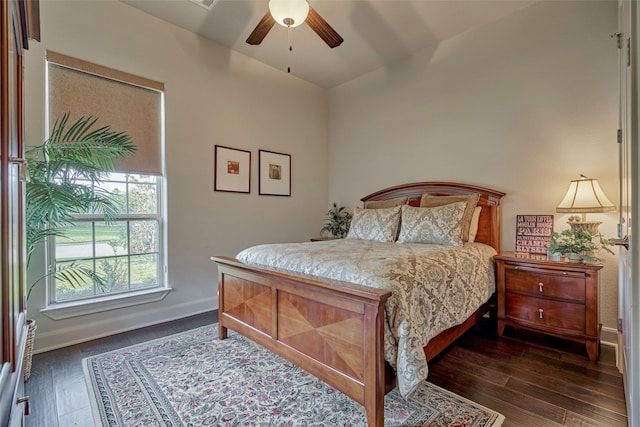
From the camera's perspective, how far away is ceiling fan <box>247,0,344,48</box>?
7.32 ft

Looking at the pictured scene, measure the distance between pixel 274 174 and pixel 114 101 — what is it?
77.1 inches

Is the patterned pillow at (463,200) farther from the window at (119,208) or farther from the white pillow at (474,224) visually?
the window at (119,208)

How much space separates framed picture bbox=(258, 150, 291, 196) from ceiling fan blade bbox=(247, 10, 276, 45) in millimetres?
1606

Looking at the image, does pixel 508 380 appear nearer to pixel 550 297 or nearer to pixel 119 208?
pixel 550 297

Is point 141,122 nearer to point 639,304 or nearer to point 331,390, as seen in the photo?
point 331,390

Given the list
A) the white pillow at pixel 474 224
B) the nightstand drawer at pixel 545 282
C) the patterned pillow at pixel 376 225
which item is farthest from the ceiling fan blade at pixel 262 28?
the nightstand drawer at pixel 545 282

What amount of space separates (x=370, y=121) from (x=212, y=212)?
2.53 meters

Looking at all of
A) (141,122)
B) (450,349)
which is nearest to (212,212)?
(141,122)

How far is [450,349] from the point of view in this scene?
2521 millimetres

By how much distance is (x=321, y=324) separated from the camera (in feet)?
5.94

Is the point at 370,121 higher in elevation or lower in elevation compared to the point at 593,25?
lower

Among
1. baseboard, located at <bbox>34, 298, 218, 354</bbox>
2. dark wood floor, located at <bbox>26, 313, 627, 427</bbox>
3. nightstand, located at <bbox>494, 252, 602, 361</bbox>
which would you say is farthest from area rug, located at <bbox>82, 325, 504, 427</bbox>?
nightstand, located at <bbox>494, 252, 602, 361</bbox>

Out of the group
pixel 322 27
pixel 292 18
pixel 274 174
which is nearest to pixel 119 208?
pixel 274 174

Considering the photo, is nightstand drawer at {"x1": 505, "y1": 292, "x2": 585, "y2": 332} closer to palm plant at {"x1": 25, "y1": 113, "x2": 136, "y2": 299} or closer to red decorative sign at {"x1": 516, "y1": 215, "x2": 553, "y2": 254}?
red decorative sign at {"x1": 516, "y1": 215, "x2": 553, "y2": 254}
